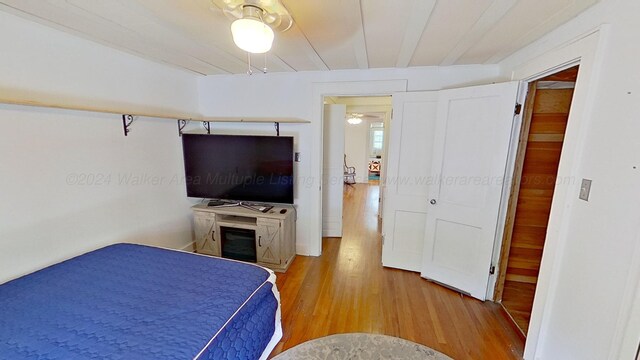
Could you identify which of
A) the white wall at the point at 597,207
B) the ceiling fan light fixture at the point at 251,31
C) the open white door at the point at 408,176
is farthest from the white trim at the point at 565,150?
the ceiling fan light fixture at the point at 251,31

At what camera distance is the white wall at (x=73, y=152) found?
158 cm

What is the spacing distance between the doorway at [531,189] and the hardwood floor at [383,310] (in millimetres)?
280

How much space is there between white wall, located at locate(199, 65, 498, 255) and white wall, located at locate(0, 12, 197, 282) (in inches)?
20.2

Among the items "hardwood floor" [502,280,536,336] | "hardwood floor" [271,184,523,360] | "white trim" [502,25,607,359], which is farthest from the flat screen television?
"hardwood floor" [502,280,536,336]

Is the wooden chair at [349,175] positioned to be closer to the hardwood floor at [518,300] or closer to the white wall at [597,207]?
the hardwood floor at [518,300]

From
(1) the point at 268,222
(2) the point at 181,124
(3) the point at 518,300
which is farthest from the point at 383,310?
(2) the point at 181,124

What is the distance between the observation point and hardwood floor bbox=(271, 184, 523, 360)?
1.87 m

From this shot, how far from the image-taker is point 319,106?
2.84 meters

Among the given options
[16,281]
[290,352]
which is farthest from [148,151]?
[290,352]

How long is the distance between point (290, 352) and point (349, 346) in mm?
419

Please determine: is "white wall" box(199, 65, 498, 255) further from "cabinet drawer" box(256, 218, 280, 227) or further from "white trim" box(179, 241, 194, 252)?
"white trim" box(179, 241, 194, 252)

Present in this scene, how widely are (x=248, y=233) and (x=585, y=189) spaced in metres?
2.77

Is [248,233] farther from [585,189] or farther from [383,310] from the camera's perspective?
[585,189]

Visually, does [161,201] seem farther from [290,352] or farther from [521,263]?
[521,263]
